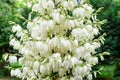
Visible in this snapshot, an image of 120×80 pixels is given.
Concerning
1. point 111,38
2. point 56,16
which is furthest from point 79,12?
point 111,38

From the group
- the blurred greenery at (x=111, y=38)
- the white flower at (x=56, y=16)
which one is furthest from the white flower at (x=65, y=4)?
the blurred greenery at (x=111, y=38)

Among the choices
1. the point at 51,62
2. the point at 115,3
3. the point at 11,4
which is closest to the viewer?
the point at 51,62

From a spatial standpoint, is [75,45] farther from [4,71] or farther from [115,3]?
[4,71]

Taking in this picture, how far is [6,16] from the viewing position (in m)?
17.5

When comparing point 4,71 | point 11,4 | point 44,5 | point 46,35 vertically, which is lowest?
point 4,71

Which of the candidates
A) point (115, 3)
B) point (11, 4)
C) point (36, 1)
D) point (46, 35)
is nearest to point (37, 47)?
point (46, 35)

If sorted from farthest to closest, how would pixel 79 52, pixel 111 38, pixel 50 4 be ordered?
pixel 111 38 < pixel 79 52 < pixel 50 4

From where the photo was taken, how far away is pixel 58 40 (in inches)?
321

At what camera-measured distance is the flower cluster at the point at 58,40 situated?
8273 millimetres

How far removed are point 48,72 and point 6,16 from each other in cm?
925

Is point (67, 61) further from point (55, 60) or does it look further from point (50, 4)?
point (50, 4)

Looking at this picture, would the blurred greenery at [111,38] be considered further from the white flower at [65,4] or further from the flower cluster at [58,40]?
the white flower at [65,4]

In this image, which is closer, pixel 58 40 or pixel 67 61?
pixel 58 40

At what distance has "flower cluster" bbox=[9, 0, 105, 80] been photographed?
8.27 metres
